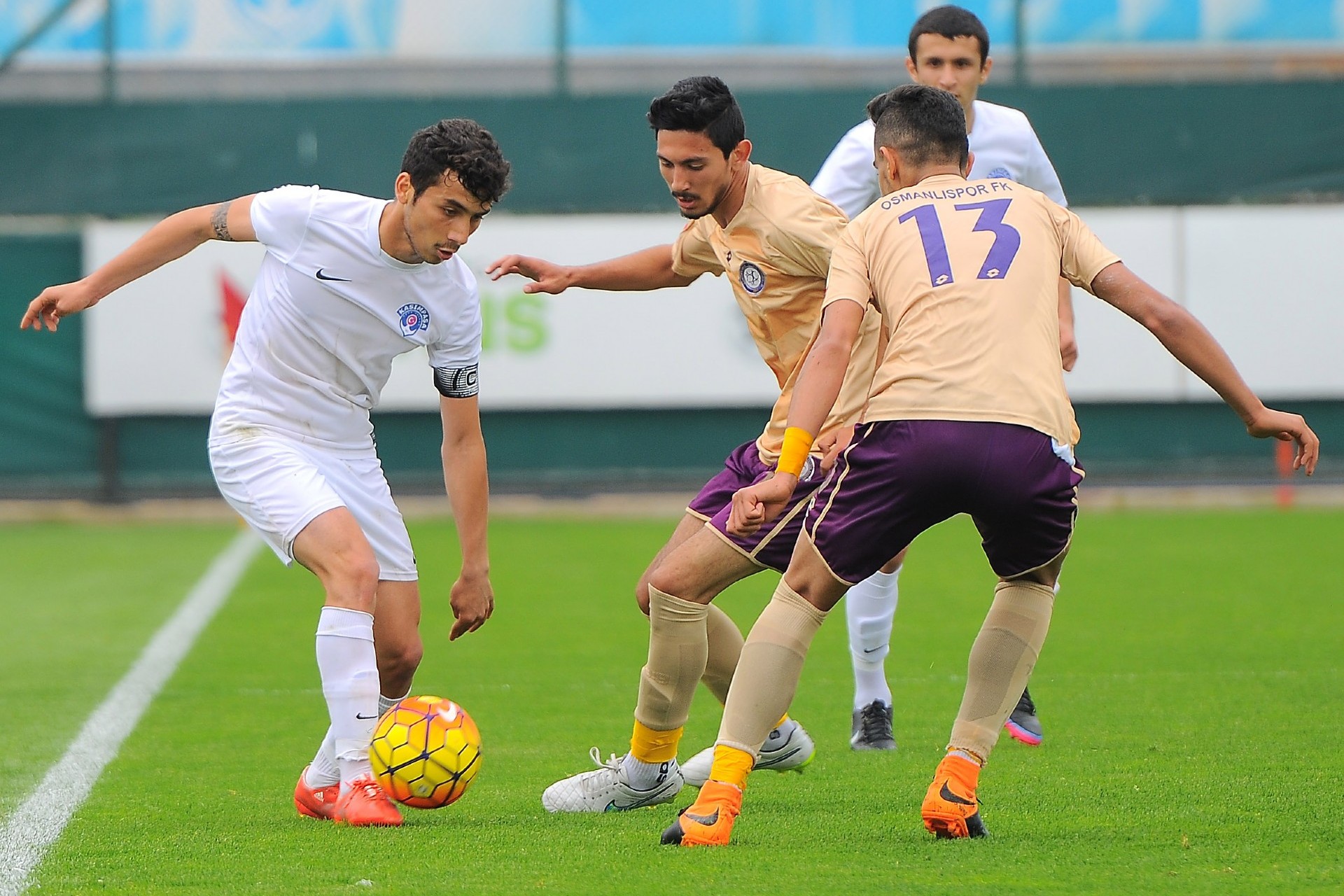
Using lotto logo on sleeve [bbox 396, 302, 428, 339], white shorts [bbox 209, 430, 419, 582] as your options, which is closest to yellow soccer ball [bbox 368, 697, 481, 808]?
white shorts [bbox 209, 430, 419, 582]

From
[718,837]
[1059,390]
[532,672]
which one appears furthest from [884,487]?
[532,672]

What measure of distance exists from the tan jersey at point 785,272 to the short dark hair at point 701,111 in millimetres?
138

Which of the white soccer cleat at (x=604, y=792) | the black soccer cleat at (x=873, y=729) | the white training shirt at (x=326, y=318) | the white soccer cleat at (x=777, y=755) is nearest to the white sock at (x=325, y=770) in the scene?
the white soccer cleat at (x=604, y=792)

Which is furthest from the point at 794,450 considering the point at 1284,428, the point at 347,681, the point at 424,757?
the point at 347,681

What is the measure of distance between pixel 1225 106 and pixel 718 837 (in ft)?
42.7

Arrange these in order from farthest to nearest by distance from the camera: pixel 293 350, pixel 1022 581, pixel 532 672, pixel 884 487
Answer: pixel 532 672
pixel 293 350
pixel 1022 581
pixel 884 487

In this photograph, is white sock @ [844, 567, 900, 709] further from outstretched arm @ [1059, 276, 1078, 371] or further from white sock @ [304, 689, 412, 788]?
white sock @ [304, 689, 412, 788]

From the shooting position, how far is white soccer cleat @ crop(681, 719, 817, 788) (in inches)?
197

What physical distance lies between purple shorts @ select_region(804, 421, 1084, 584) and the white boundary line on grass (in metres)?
2.06

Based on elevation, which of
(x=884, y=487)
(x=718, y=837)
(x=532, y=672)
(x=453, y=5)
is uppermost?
(x=453, y=5)

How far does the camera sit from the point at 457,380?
195 inches

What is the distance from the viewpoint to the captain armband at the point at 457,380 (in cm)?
493

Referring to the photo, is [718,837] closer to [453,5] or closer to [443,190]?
[443,190]

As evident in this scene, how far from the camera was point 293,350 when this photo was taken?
484cm
